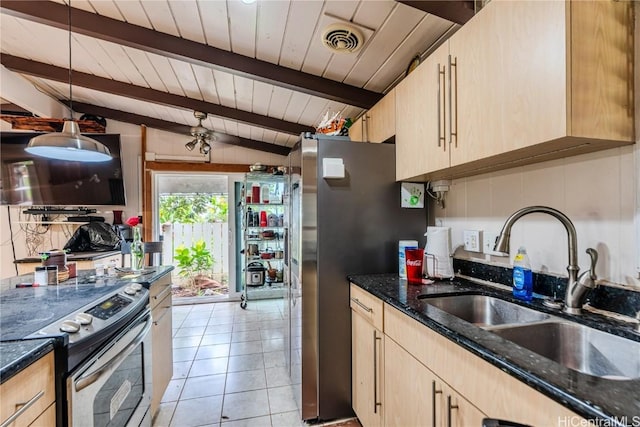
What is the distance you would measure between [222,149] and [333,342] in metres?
3.54

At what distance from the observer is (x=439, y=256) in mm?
1660

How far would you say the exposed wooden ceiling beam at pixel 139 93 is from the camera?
9.05 ft

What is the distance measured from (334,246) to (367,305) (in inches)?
15.7

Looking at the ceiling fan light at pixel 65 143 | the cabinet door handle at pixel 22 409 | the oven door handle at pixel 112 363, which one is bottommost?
the oven door handle at pixel 112 363

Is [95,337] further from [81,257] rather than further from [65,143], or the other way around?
[81,257]

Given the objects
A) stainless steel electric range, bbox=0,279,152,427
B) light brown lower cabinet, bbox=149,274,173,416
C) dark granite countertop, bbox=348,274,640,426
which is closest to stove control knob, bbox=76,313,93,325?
stainless steel electric range, bbox=0,279,152,427

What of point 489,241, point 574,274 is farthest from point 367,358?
point 574,274

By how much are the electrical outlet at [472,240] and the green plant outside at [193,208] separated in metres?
3.51

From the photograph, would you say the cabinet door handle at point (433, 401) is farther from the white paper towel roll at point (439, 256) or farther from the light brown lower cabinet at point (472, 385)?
the white paper towel roll at point (439, 256)

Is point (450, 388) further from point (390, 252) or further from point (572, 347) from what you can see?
point (390, 252)

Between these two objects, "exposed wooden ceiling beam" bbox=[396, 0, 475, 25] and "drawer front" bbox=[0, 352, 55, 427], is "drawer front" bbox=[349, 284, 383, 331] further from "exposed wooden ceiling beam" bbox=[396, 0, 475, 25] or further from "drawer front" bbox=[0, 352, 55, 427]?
"exposed wooden ceiling beam" bbox=[396, 0, 475, 25]

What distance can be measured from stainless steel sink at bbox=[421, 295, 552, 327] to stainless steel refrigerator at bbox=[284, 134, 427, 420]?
0.49 metres

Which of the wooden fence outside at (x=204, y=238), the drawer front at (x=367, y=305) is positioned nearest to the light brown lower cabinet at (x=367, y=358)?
the drawer front at (x=367, y=305)

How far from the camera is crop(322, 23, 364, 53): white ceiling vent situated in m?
1.63
